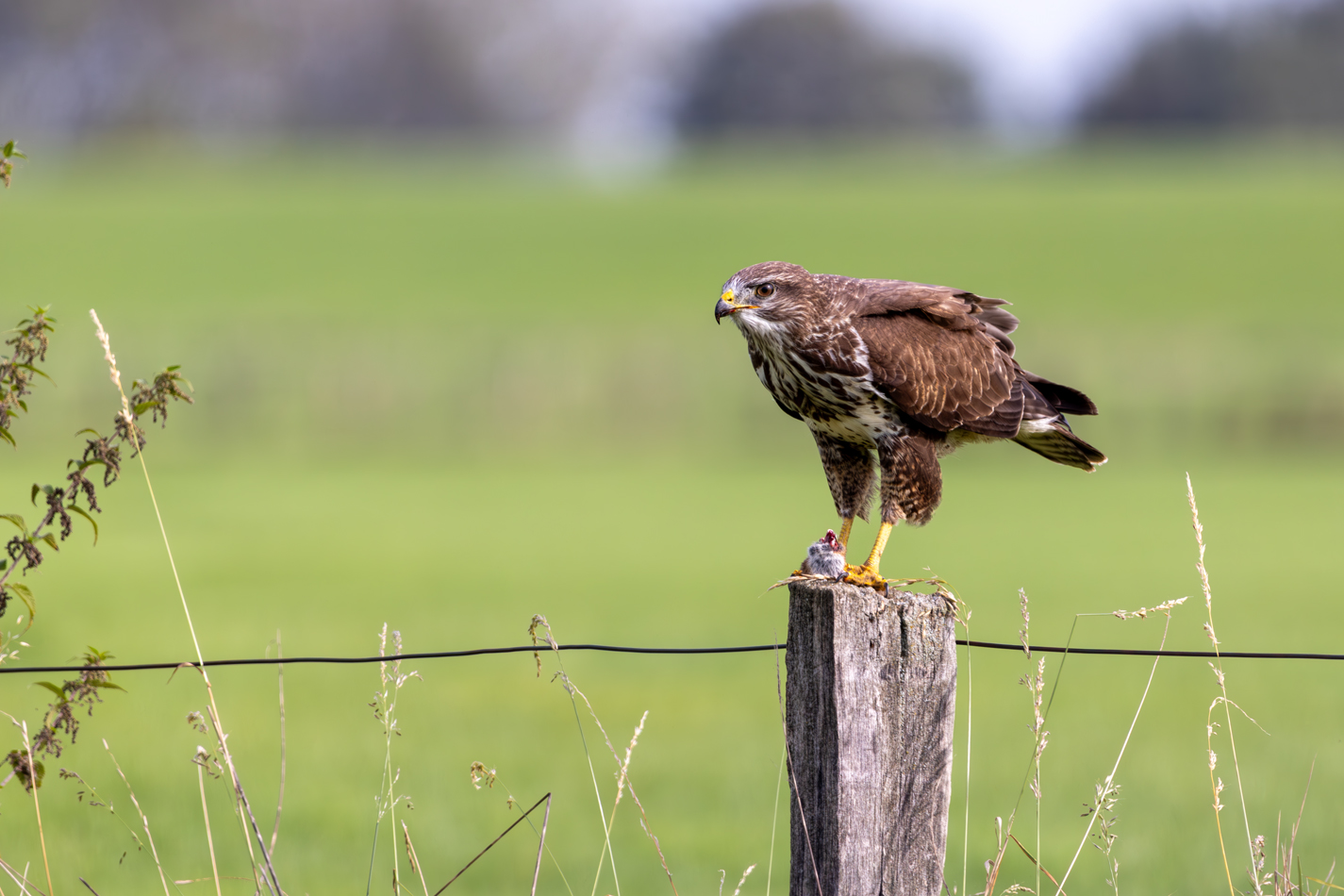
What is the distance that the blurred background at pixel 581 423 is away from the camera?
7.45 m

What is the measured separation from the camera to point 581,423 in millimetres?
28109

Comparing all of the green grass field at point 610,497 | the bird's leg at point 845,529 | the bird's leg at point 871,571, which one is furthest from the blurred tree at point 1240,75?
the bird's leg at point 871,571

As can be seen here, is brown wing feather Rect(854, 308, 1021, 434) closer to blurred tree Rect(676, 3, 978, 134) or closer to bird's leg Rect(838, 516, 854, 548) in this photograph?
bird's leg Rect(838, 516, 854, 548)

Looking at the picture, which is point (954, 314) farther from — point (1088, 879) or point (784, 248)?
point (784, 248)

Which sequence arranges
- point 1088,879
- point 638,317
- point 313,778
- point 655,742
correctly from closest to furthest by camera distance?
point 1088,879 → point 313,778 → point 655,742 → point 638,317

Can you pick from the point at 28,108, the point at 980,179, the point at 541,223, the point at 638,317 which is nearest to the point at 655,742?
the point at 638,317

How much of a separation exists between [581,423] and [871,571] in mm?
24835

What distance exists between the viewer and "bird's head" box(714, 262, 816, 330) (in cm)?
367

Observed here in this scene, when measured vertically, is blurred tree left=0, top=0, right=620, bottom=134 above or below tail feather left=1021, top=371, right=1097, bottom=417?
above

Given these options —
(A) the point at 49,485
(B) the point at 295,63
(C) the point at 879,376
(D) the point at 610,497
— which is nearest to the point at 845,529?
(C) the point at 879,376

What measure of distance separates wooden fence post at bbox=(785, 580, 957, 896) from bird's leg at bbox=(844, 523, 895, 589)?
20 cm

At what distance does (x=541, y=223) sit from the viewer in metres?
50.0

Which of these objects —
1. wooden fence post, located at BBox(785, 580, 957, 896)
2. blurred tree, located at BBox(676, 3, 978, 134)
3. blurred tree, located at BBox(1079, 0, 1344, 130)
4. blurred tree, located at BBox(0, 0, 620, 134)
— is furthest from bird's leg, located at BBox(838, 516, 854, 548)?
blurred tree, located at BBox(1079, 0, 1344, 130)

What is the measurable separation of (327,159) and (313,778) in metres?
58.8
